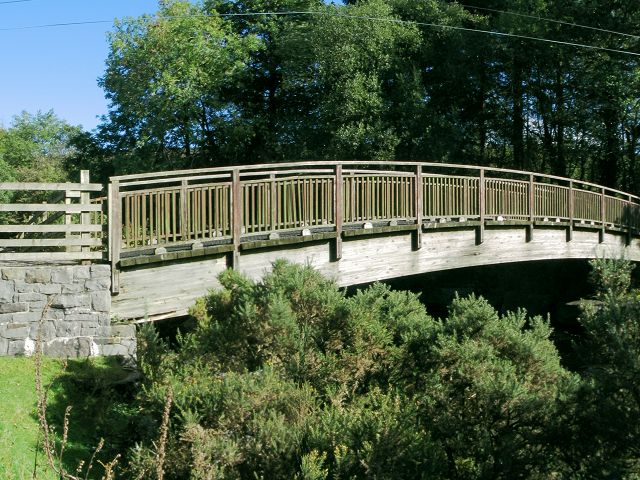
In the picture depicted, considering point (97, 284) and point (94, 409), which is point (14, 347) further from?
point (94, 409)

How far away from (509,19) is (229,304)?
20.8m

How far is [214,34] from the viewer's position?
23.8 meters

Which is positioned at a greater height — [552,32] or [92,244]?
[552,32]

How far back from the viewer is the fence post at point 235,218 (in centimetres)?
925

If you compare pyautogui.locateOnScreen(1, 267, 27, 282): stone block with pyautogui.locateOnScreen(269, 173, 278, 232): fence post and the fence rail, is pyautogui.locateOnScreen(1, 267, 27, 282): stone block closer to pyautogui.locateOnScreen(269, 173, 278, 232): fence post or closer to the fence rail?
the fence rail

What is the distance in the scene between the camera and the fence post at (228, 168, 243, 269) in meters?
9.25

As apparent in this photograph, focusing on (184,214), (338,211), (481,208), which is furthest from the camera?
(481,208)

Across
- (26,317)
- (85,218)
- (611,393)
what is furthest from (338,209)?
(611,393)

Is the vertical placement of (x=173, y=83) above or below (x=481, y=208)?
above

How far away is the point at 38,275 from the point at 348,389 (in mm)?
3839

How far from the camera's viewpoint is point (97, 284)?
8141 mm

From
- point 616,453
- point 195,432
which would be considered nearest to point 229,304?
point 195,432

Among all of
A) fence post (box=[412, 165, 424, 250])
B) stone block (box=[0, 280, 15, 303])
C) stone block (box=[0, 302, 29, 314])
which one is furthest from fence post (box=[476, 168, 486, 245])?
stone block (box=[0, 280, 15, 303])

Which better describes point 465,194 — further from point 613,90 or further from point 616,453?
point 613,90
